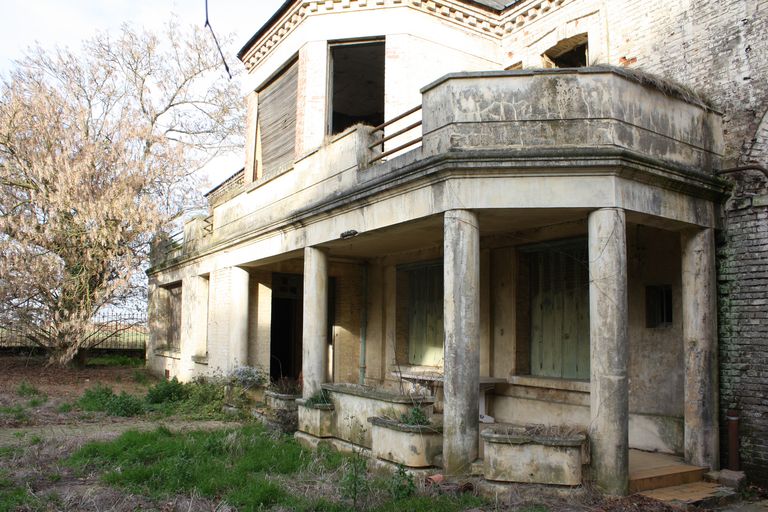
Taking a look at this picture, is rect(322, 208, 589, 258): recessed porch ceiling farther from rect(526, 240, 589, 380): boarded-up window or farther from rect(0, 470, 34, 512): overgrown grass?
rect(0, 470, 34, 512): overgrown grass

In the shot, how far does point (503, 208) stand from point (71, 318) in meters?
14.5

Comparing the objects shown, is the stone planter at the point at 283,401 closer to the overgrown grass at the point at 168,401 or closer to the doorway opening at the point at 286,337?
the overgrown grass at the point at 168,401

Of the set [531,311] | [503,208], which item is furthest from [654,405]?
[503,208]

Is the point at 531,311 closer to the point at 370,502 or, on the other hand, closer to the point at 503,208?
the point at 503,208

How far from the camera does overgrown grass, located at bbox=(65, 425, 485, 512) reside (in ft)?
21.3

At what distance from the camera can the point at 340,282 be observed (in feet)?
45.2

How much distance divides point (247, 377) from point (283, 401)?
205 centimetres

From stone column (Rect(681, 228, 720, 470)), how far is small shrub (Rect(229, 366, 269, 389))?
7914 millimetres

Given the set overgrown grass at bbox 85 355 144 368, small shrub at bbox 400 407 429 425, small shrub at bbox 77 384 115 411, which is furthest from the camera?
overgrown grass at bbox 85 355 144 368

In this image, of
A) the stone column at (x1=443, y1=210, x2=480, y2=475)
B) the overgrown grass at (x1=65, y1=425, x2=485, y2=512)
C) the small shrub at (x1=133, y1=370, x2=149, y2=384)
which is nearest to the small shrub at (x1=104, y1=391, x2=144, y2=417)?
the overgrown grass at (x1=65, y1=425, x2=485, y2=512)

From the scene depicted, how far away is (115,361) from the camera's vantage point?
22.3m

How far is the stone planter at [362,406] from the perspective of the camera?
26.3 feet

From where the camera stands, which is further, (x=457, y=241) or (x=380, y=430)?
(x=380, y=430)

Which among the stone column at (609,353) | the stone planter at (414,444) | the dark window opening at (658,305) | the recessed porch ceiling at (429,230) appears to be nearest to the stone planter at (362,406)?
the stone planter at (414,444)
